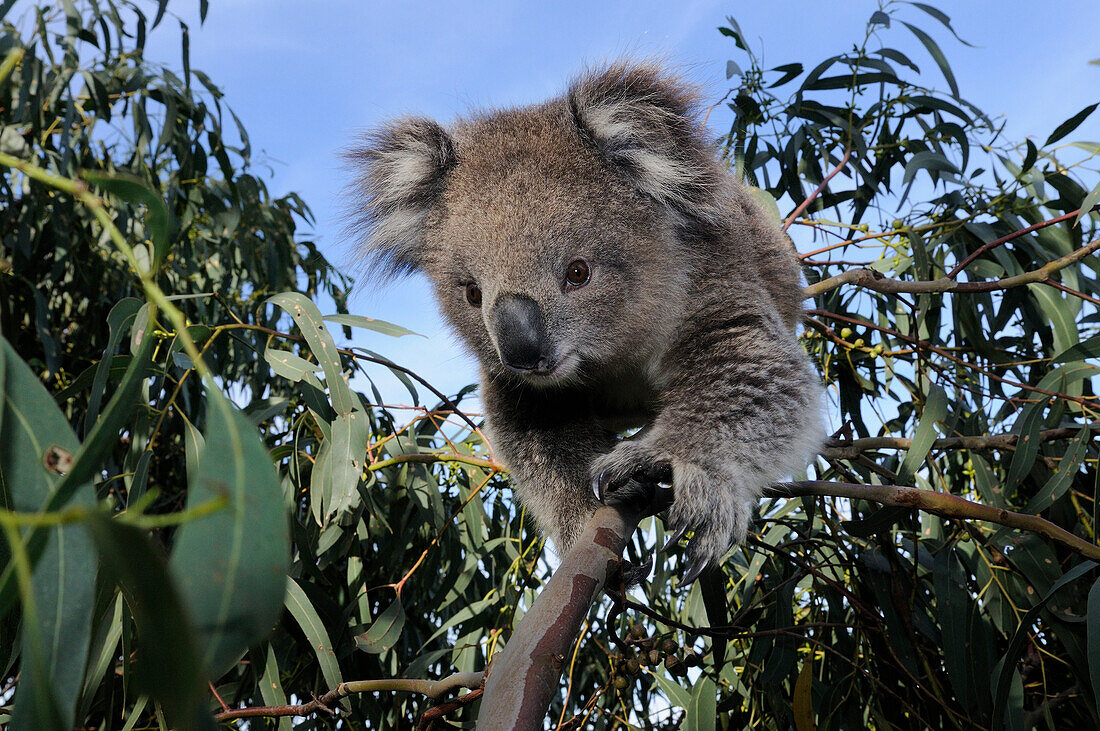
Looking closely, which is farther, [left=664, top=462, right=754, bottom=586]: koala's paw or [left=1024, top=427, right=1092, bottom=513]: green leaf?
[left=1024, top=427, right=1092, bottom=513]: green leaf

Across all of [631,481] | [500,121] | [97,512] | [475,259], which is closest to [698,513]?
[631,481]

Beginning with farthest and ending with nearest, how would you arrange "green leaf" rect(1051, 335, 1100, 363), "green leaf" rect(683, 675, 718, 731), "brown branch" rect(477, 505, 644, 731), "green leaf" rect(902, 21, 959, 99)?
"green leaf" rect(902, 21, 959, 99), "green leaf" rect(1051, 335, 1100, 363), "green leaf" rect(683, 675, 718, 731), "brown branch" rect(477, 505, 644, 731)

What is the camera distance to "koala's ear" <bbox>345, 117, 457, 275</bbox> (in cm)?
224

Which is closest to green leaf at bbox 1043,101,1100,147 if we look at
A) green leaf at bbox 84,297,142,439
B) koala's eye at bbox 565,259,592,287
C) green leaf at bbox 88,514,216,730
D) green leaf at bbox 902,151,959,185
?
green leaf at bbox 902,151,959,185

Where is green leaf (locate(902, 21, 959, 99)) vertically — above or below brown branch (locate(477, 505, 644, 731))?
above

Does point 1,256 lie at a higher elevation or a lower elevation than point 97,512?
higher

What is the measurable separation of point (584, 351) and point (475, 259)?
0.33m

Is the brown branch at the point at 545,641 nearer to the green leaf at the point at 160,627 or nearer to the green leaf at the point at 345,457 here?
the green leaf at the point at 160,627

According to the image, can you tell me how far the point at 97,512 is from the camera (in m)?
0.41

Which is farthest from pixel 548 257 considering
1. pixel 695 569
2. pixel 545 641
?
pixel 545 641

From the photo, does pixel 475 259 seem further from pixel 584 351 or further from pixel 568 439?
pixel 568 439

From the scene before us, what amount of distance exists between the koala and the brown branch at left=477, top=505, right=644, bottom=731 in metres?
0.38

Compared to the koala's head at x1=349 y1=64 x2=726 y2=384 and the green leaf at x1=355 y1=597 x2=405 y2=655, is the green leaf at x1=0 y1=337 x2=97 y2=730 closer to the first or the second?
the koala's head at x1=349 y1=64 x2=726 y2=384

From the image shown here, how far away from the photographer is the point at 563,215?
1.90 m
